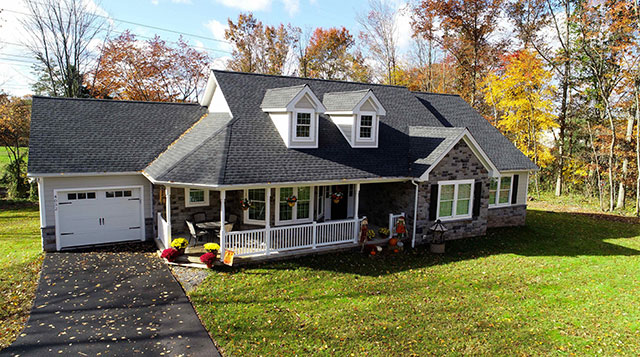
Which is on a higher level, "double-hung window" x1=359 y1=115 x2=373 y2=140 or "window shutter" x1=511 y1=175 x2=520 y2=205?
"double-hung window" x1=359 y1=115 x2=373 y2=140

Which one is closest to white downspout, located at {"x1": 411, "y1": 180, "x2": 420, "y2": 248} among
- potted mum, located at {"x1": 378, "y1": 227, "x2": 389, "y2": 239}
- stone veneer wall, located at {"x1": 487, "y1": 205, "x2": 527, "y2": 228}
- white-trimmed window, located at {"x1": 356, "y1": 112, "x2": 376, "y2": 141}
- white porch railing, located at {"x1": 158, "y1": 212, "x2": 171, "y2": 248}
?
potted mum, located at {"x1": 378, "y1": 227, "x2": 389, "y2": 239}

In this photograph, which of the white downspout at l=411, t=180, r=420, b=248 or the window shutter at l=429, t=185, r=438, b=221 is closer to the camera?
the white downspout at l=411, t=180, r=420, b=248

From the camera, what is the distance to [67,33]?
28.4 metres

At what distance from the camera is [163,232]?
45.4 ft

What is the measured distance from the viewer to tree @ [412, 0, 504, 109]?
32688 millimetres

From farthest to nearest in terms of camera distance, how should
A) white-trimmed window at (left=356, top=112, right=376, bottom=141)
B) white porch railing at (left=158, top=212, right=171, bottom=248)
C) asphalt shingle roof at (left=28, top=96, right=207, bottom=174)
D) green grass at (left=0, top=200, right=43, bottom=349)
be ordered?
white-trimmed window at (left=356, top=112, right=376, bottom=141) → asphalt shingle roof at (left=28, top=96, right=207, bottom=174) → white porch railing at (left=158, top=212, right=171, bottom=248) → green grass at (left=0, top=200, right=43, bottom=349)

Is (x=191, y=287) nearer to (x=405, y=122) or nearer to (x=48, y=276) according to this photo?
(x=48, y=276)

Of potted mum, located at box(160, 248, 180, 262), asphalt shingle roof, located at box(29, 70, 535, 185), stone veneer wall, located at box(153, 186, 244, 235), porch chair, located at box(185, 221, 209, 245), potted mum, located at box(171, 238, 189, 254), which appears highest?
asphalt shingle roof, located at box(29, 70, 535, 185)

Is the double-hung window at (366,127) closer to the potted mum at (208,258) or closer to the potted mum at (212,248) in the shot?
the potted mum at (212,248)

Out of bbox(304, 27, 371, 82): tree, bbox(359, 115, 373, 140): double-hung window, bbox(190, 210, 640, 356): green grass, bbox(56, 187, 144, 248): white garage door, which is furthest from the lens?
bbox(304, 27, 371, 82): tree

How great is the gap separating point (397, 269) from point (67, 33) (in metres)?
30.6

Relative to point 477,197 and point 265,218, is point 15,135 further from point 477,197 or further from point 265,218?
point 477,197

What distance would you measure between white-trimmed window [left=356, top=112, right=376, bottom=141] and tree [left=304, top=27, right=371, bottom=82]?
28.4m

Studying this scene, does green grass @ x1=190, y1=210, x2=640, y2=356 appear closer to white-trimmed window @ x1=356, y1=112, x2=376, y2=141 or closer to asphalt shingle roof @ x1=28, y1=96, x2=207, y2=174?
white-trimmed window @ x1=356, y1=112, x2=376, y2=141
